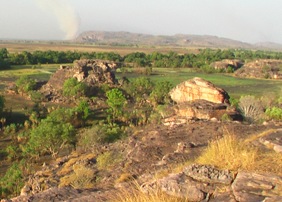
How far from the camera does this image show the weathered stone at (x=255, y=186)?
20.6 ft

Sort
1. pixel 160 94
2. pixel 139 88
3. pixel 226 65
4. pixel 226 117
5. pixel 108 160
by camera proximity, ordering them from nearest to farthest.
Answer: pixel 108 160 < pixel 226 117 < pixel 160 94 < pixel 139 88 < pixel 226 65

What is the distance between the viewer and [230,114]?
26.0 m

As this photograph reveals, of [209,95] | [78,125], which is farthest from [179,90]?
[78,125]

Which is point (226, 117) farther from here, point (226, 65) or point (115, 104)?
point (226, 65)

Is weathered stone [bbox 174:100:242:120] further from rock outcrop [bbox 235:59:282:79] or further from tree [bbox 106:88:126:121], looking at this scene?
rock outcrop [bbox 235:59:282:79]

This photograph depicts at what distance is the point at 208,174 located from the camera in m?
7.52

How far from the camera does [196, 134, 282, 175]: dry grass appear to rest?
24.8ft

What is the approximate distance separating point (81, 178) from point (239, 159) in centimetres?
841

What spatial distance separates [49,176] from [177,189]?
1164 centimetres

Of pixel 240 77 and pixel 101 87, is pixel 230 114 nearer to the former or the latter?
pixel 101 87

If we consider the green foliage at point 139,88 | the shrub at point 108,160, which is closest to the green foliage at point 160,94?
the green foliage at point 139,88

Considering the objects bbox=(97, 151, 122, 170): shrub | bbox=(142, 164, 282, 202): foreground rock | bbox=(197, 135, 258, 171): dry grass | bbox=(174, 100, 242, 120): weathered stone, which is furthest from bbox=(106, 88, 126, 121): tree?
bbox=(142, 164, 282, 202): foreground rock

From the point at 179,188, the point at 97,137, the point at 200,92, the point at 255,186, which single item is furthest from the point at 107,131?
the point at 255,186

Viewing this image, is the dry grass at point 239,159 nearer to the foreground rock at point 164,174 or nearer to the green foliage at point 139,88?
the foreground rock at point 164,174
